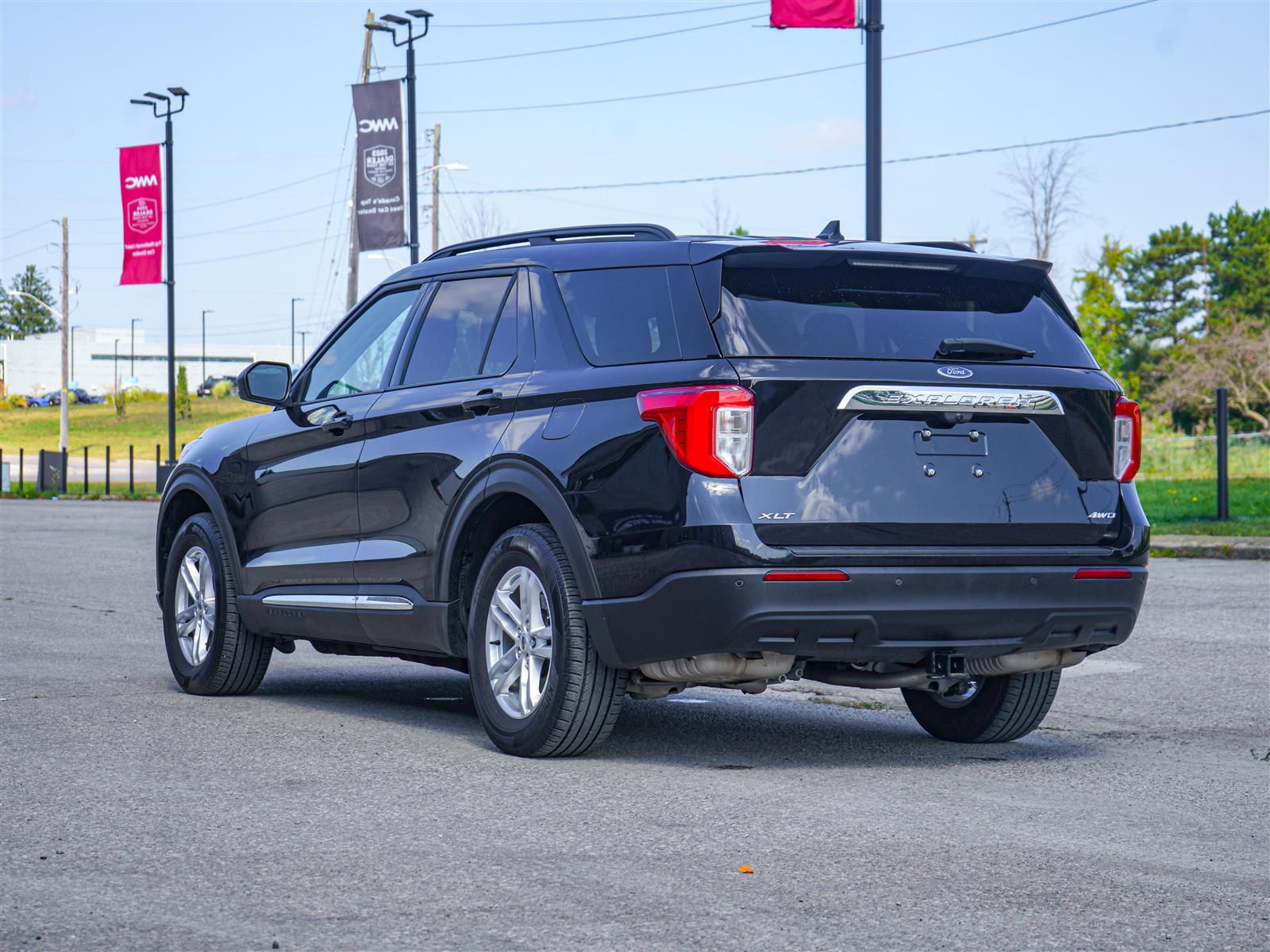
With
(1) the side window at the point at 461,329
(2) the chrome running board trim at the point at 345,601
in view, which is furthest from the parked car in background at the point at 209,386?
(1) the side window at the point at 461,329

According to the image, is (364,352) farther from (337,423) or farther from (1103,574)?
(1103,574)

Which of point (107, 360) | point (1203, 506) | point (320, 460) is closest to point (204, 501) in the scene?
point (320, 460)

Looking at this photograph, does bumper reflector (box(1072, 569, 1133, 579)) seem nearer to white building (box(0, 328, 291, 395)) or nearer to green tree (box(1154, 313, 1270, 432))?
Answer: green tree (box(1154, 313, 1270, 432))

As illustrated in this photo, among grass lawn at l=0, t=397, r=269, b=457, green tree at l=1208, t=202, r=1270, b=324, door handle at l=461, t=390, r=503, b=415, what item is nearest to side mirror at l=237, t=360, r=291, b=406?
door handle at l=461, t=390, r=503, b=415

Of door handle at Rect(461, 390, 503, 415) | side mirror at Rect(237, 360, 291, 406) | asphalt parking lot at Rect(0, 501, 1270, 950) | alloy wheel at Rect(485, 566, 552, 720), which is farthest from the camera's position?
side mirror at Rect(237, 360, 291, 406)

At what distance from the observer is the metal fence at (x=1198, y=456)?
32906mm

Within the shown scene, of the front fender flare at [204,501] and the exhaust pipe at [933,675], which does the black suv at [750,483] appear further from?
the front fender flare at [204,501]

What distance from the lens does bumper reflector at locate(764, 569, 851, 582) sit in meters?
5.54

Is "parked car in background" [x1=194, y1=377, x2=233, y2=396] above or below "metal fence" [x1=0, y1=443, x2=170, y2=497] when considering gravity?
above

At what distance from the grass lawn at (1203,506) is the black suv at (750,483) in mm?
13417

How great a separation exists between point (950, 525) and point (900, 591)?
31 cm

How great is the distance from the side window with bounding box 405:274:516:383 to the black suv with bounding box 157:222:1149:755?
2 centimetres

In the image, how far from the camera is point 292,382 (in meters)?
8.16

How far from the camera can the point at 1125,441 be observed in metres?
6.31
